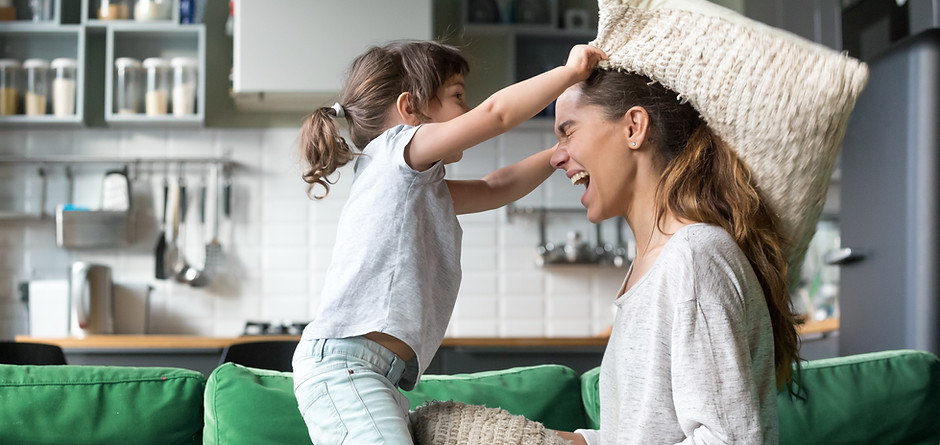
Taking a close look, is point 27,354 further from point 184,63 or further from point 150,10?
point 150,10

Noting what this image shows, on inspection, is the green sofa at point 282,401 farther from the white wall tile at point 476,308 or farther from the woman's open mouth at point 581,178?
the white wall tile at point 476,308

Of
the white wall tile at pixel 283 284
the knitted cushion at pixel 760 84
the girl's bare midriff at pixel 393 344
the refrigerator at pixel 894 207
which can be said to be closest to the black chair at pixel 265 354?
the girl's bare midriff at pixel 393 344

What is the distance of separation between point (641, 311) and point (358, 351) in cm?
49

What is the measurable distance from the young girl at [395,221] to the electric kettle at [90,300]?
2652mm

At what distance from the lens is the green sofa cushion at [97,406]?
1.45m

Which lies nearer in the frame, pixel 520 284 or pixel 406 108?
pixel 406 108

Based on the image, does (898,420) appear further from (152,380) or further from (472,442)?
(152,380)

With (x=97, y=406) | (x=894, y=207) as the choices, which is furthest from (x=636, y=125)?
(x=894, y=207)

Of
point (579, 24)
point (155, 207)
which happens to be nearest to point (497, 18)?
point (579, 24)

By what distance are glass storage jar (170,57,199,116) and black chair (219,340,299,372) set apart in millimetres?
A: 2294

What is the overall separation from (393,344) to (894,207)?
199 cm

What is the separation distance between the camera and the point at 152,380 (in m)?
1.52

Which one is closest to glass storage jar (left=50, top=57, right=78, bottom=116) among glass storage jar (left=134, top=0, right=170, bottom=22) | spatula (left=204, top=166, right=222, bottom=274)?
glass storage jar (left=134, top=0, right=170, bottom=22)

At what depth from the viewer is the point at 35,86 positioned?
13.6 feet
